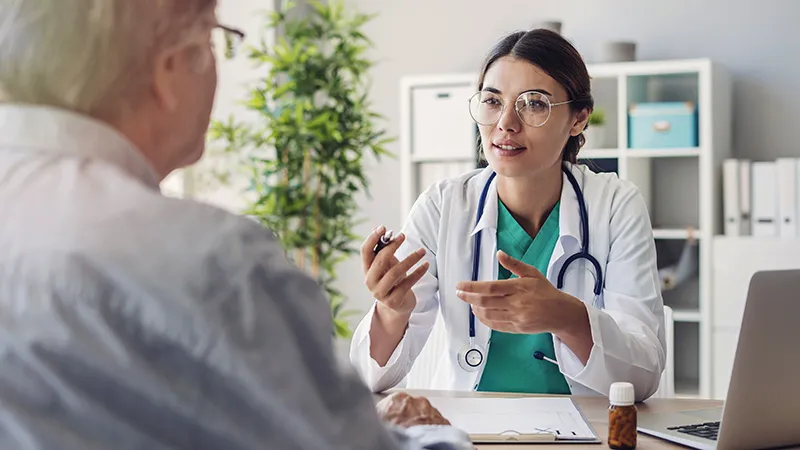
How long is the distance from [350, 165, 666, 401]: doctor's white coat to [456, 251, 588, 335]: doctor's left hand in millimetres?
71

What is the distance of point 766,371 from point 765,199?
2842mm

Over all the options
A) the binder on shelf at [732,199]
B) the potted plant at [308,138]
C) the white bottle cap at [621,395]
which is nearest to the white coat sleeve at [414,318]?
the white bottle cap at [621,395]

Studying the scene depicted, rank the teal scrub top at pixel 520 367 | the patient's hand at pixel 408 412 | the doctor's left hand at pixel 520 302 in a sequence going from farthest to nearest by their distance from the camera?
1. the teal scrub top at pixel 520 367
2. the doctor's left hand at pixel 520 302
3. the patient's hand at pixel 408 412

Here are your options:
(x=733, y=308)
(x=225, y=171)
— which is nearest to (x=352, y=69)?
(x=225, y=171)

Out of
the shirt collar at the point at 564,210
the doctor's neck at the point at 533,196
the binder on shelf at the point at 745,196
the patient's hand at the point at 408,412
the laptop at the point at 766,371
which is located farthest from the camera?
the binder on shelf at the point at 745,196

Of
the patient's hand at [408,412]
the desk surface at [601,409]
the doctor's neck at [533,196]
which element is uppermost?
the doctor's neck at [533,196]

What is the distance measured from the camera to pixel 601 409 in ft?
5.37

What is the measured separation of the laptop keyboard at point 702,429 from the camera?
55.9 inches

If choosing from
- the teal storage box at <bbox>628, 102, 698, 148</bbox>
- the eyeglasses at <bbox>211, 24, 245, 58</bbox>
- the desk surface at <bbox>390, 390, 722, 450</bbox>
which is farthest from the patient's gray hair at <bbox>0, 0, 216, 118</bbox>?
the teal storage box at <bbox>628, 102, 698, 148</bbox>

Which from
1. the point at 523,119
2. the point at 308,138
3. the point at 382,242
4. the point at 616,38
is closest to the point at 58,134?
the point at 382,242

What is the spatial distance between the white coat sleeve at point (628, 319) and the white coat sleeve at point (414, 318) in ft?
1.04

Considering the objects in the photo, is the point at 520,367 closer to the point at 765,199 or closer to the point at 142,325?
the point at 142,325

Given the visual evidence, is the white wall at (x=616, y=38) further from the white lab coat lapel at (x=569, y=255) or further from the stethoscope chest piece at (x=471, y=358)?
the stethoscope chest piece at (x=471, y=358)

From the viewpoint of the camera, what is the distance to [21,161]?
2.27 ft
